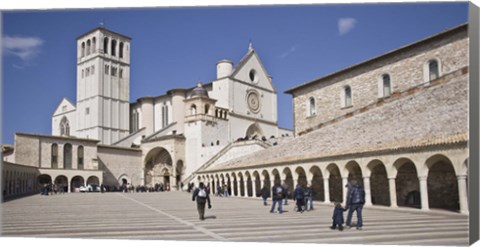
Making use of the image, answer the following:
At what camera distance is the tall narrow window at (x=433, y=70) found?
A: 23.6m

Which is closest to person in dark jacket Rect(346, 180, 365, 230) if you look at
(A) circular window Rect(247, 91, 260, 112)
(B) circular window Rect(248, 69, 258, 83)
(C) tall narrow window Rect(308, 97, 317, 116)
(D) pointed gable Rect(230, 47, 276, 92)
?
(C) tall narrow window Rect(308, 97, 317, 116)

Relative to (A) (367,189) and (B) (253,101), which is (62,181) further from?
(A) (367,189)

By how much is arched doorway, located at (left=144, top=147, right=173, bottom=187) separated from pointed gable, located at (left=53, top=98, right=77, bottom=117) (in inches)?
696

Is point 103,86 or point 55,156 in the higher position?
point 103,86

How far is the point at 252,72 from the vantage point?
59000mm

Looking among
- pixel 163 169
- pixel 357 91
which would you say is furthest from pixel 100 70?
pixel 357 91

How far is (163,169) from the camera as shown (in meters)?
52.9

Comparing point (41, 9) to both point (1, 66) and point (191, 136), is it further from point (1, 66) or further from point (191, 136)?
point (191, 136)

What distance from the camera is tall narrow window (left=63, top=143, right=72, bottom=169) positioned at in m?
45.9

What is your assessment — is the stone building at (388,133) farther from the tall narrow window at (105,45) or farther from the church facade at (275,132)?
the tall narrow window at (105,45)

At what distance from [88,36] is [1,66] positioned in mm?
48160

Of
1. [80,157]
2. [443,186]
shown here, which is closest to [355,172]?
[443,186]

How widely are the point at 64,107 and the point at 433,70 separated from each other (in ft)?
178

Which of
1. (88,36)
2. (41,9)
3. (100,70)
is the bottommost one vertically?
(41,9)
